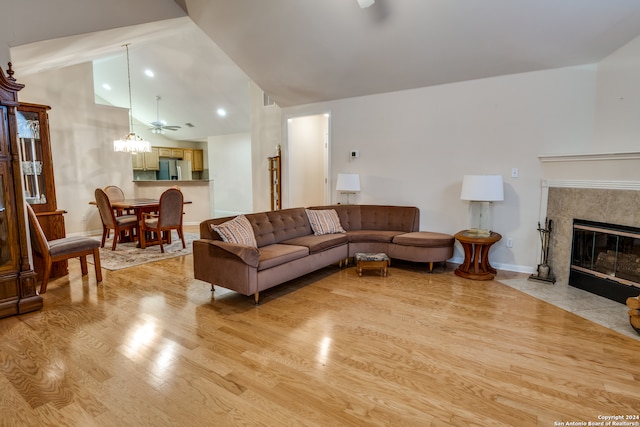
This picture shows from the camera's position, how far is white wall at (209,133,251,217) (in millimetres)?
9852

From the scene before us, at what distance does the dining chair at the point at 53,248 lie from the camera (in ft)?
11.0

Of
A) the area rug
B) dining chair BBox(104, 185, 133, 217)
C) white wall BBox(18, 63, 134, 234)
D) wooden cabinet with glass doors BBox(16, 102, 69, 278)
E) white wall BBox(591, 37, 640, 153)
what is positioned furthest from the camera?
dining chair BBox(104, 185, 133, 217)

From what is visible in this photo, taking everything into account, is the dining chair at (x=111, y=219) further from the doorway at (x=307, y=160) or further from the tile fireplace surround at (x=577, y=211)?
the tile fireplace surround at (x=577, y=211)

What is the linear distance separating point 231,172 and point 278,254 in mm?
7366

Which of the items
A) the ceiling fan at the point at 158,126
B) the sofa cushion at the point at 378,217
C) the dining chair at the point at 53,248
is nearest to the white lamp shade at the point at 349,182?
the sofa cushion at the point at 378,217

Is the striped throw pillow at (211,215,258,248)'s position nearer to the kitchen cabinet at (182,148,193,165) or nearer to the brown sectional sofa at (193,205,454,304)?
the brown sectional sofa at (193,205,454,304)

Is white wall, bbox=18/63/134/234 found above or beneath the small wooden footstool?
above

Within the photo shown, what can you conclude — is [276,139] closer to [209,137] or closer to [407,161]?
[407,161]

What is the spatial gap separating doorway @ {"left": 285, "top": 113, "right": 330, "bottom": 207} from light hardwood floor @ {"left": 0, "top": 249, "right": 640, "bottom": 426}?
316 cm

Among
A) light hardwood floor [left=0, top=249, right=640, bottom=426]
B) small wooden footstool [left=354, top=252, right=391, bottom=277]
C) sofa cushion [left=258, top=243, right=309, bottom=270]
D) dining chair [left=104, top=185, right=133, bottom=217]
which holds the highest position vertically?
dining chair [left=104, top=185, right=133, bottom=217]

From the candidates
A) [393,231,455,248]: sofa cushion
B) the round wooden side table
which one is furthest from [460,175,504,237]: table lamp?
[393,231,455,248]: sofa cushion

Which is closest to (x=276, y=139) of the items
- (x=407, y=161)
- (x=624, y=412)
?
(x=407, y=161)

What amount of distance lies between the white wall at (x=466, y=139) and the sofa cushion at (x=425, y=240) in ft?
1.66

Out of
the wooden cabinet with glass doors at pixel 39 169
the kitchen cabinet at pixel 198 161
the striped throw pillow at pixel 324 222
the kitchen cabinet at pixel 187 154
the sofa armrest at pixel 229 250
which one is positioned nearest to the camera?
the sofa armrest at pixel 229 250
